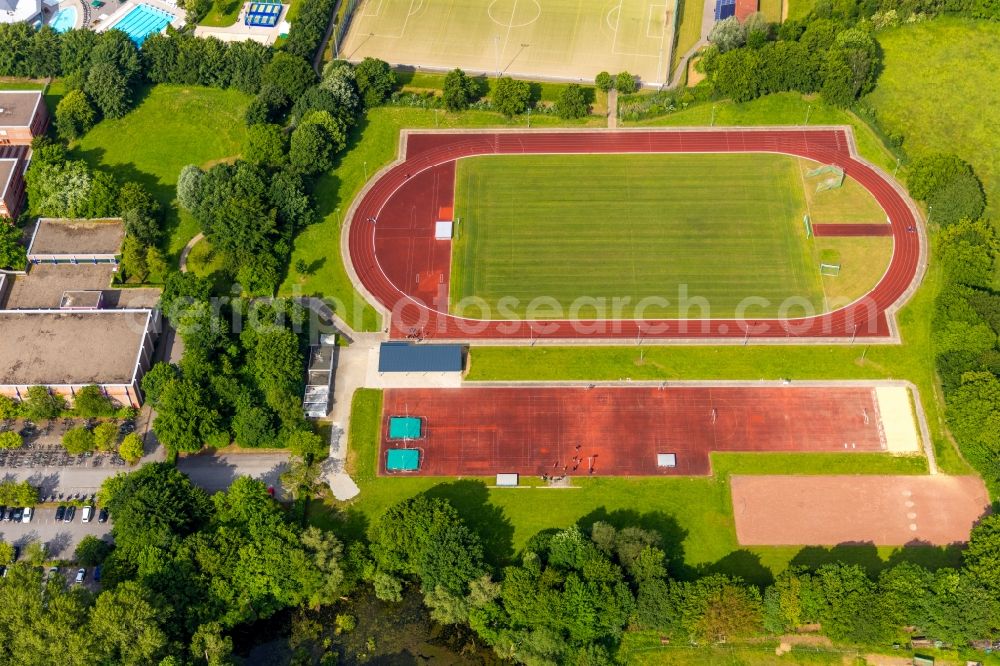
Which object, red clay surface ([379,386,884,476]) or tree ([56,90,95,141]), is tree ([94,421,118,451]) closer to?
red clay surface ([379,386,884,476])

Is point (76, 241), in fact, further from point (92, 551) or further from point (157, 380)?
point (92, 551)

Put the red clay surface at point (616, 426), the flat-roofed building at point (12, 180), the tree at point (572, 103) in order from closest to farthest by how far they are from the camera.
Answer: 1. the red clay surface at point (616, 426)
2. the flat-roofed building at point (12, 180)
3. the tree at point (572, 103)

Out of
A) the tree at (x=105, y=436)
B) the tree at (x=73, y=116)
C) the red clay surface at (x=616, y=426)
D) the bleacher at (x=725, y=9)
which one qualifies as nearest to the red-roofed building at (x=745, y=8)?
the bleacher at (x=725, y=9)

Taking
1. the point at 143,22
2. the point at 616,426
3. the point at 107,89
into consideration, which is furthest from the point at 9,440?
the point at 143,22

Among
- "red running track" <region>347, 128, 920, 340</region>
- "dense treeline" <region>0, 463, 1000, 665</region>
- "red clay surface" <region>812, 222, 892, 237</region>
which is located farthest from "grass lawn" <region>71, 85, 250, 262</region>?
"red clay surface" <region>812, 222, 892, 237</region>

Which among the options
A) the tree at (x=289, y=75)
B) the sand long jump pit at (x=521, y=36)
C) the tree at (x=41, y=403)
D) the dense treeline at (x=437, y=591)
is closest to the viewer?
the dense treeline at (x=437, y=591)

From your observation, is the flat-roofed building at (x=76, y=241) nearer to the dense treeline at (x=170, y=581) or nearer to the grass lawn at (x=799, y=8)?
the dense treeline at (x=170, y=581)
